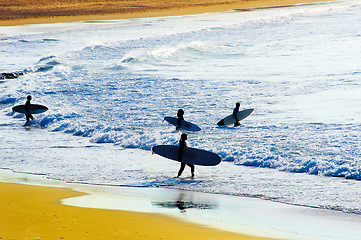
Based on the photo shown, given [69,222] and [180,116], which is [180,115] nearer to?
[180,116]

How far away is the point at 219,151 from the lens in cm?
1471

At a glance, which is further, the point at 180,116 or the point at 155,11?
the point at 155,11

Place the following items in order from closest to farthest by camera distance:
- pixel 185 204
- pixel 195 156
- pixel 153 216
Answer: pixel 153 216
pixel 185 204
pixel 195 156

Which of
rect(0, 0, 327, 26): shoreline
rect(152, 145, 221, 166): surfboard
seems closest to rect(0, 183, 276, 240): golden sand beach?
rect(152, 145, 221, 166): surfboard

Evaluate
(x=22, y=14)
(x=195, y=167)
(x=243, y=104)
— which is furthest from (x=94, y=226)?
(x=22, y=14)

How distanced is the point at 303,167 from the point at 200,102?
9362 millimetres

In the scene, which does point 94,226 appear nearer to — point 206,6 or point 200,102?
point 200,102

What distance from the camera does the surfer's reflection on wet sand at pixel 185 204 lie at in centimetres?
1018

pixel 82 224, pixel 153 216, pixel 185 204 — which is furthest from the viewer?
pixel 185 204

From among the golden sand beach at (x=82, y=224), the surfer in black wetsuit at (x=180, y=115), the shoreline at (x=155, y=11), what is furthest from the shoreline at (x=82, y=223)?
the shoreline at (x=155, y=11)

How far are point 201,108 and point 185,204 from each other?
1069 cm

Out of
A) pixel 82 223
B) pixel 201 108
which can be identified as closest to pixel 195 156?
pixel 82 223

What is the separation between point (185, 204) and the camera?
10375 mm

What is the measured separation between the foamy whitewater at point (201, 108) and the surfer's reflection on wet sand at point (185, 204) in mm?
828
